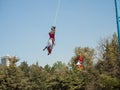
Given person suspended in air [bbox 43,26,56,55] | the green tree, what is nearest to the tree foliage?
the green tree

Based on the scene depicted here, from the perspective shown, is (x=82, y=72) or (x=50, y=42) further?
(x=82, y=72)

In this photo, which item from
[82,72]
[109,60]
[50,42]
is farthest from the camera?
[82,72]

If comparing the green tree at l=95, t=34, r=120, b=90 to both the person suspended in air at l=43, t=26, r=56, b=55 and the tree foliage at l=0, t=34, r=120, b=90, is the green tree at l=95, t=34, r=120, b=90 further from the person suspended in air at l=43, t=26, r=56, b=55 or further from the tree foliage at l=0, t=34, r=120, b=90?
the person suspended in air at l=43, t=26, r=56, b=55

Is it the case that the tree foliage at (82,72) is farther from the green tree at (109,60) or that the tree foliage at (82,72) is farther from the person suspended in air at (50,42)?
the person suspended in air at (50,42)

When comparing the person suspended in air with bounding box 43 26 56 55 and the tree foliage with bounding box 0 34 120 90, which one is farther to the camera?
the tree foliage with bounding box 0 34 120 90

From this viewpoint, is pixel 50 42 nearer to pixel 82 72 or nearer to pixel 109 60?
pixel 109 60

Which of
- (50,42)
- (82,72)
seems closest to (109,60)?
(82,72)

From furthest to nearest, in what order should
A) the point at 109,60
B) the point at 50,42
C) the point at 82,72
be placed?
the point at 82,72
the point at 109,60
the point at 50,42

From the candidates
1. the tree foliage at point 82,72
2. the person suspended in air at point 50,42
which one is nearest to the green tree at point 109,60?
the tree foliage at point 82,72

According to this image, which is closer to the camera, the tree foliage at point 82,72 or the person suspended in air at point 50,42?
the person suspended in air at point 50,42

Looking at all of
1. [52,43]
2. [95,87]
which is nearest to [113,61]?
[95,87]

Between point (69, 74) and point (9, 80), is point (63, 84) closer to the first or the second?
point (69, 74)

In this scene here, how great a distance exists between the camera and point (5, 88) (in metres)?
41.5

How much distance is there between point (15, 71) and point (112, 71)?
632 inches
